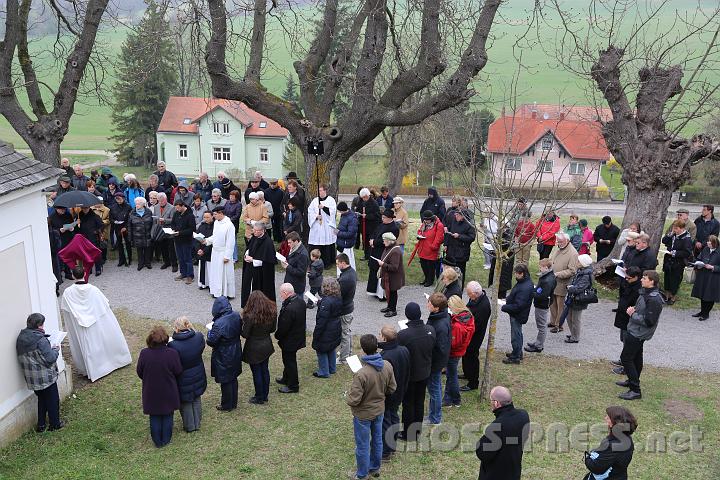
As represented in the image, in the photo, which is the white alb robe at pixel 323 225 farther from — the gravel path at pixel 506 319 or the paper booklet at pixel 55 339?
the paper booklet at pixel 55 339

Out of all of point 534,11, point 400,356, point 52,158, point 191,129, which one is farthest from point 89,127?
point 400,356

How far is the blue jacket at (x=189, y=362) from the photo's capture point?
7.48 metres

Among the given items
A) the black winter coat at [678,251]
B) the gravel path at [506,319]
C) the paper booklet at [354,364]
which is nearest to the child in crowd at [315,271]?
the gravel path at [506,319]

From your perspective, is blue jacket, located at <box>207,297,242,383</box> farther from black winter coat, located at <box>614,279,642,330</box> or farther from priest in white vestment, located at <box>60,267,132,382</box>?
black winter coat, located at <box>614,279,642,330</box>

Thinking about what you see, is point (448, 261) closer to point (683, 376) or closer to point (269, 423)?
point (683, 376)

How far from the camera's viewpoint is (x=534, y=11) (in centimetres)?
1383

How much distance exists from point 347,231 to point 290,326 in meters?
4.73

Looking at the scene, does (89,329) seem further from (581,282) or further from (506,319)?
(581,282)

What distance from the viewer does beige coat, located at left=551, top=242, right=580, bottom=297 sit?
433 inches

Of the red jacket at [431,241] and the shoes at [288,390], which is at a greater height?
the red jacket at [431,241]

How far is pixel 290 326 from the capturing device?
8547mm

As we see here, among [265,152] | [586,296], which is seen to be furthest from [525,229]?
[265,152]

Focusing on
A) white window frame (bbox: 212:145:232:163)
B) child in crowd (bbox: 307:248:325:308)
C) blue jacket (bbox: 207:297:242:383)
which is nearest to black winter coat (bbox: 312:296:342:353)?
blue jacket (bbox: 207:297:242:383)

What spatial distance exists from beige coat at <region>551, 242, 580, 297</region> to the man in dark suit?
481 cm
